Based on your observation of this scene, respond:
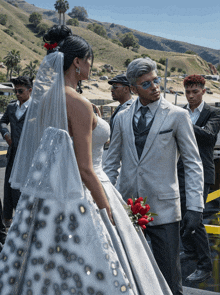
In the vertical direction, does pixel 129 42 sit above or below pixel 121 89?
below

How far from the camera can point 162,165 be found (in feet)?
9.49

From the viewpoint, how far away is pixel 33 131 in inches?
93.4

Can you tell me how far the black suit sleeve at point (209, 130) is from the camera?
4020 millimetres

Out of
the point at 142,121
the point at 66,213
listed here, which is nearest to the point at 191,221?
the point at 142,121

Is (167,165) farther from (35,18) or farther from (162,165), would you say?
(35,18)

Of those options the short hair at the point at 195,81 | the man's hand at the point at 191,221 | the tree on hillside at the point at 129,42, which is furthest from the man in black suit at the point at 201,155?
the tree on hillside at the point at 129,42

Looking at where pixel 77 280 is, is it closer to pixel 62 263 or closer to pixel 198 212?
pixel 62 263

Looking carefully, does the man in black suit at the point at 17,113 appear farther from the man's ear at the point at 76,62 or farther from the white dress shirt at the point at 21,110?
the man's ear at the point at 76,62

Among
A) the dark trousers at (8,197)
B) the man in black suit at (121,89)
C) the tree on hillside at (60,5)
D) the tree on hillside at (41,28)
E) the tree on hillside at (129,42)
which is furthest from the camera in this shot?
the tree on hillside at (129,42)

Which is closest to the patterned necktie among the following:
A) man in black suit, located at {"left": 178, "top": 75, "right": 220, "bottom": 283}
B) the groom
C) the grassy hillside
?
the groom

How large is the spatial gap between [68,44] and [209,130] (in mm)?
2191

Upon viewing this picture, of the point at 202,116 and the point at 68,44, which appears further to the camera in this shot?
the point at 202,116

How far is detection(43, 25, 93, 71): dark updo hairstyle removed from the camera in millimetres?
2357

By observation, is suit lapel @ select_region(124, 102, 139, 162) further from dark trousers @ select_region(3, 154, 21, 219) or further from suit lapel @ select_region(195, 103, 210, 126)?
dark trousers @ select_region(3, 154, 21, 219)
